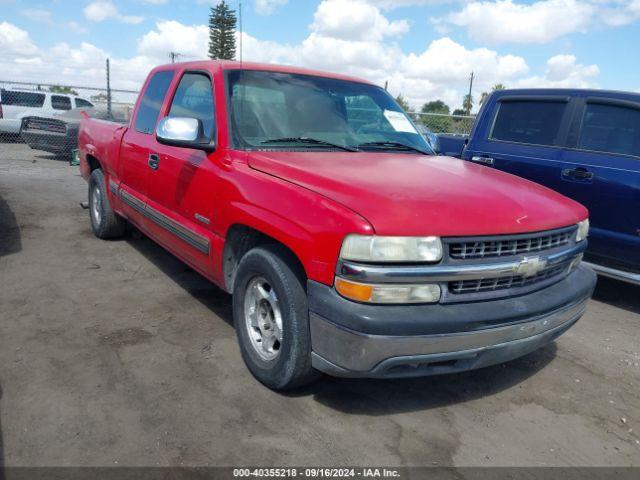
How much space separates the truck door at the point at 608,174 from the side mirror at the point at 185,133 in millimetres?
3341

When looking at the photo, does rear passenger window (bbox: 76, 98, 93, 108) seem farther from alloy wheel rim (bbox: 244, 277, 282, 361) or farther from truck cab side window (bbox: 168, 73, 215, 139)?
alloy wheel rim (bbox: 244, 277, 282, 361)

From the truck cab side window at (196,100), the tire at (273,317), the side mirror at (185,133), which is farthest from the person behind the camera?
the truck cab side window at (196,100)

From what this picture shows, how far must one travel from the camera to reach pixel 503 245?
2559 mm

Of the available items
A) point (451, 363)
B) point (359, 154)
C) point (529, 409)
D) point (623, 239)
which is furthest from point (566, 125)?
point (451, 363)

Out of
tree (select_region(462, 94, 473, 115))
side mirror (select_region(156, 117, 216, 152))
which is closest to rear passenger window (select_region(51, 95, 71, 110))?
side mirror (select_region(156, 117, 216, 152))

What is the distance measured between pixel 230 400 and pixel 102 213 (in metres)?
3.61

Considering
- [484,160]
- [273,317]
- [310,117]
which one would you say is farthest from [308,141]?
[484,160]

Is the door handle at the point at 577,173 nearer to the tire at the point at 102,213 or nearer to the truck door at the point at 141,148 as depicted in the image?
the truck door at the point at 141,148

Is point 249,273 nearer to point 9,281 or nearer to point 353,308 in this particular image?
point 353,308

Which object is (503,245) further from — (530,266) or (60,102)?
(60,102)

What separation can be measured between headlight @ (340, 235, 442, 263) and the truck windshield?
1.20 meters

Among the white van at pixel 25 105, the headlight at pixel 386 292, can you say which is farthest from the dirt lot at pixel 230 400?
the white van at pixel 25 105

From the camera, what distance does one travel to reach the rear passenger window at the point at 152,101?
4.43m

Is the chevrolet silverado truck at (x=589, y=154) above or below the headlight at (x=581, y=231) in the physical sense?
above
